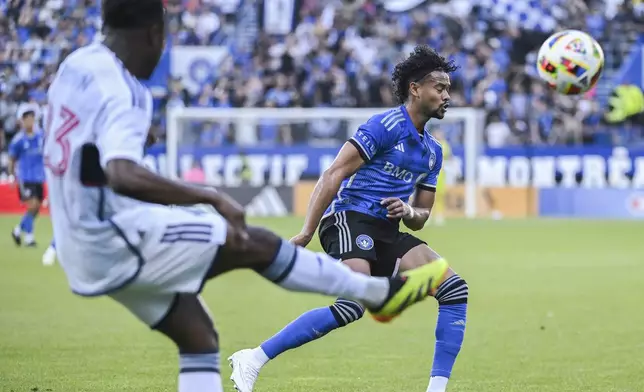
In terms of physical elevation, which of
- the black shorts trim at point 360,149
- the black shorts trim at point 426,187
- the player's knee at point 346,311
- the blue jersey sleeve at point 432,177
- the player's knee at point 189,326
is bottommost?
the player's knee at point 346,311

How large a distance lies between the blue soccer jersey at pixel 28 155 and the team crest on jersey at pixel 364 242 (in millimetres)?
13768

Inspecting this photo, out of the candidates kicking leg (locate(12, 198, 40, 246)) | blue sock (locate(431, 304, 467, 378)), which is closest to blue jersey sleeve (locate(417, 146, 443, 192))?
blue sock (locate(431, 304, 467, 378))

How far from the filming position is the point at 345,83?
3397 cm

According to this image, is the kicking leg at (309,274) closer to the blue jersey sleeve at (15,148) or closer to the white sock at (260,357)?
the white sock at (260,357)

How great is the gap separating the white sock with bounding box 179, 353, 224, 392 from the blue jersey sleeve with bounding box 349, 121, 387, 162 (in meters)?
2.36

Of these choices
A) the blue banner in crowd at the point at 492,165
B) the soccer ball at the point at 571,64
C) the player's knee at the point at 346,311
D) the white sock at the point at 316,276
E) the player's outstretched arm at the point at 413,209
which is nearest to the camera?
the white sock at the point at 316,276

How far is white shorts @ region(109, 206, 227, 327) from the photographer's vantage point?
4801 mm

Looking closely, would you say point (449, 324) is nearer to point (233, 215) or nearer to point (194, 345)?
point (194, 345)

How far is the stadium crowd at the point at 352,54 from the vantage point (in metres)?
32.0

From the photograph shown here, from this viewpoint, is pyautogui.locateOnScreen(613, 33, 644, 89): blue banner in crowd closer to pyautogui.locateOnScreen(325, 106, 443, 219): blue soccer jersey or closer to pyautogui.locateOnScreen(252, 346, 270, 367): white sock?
pyautogui.locateOnScreen(325, 106, 443, 219): blue soccer jersey

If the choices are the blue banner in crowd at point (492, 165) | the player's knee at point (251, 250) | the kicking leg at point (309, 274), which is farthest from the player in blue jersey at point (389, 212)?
the blue banner in crowd at point (492, 165)

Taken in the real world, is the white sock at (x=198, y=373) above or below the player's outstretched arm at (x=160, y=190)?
below

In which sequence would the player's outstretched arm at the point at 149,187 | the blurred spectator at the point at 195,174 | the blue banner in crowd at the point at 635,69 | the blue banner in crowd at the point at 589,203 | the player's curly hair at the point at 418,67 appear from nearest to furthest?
the player's outstretched arm at the point at 149,187, the player's curly hair at the point at 418,67, the blurred spectator at the point at 195,174, the blue banner in crowd at the point at 589,203, the blue banner in crowd at the point at 635,69

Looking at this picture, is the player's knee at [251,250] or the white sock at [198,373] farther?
the white sock at [198,373]
